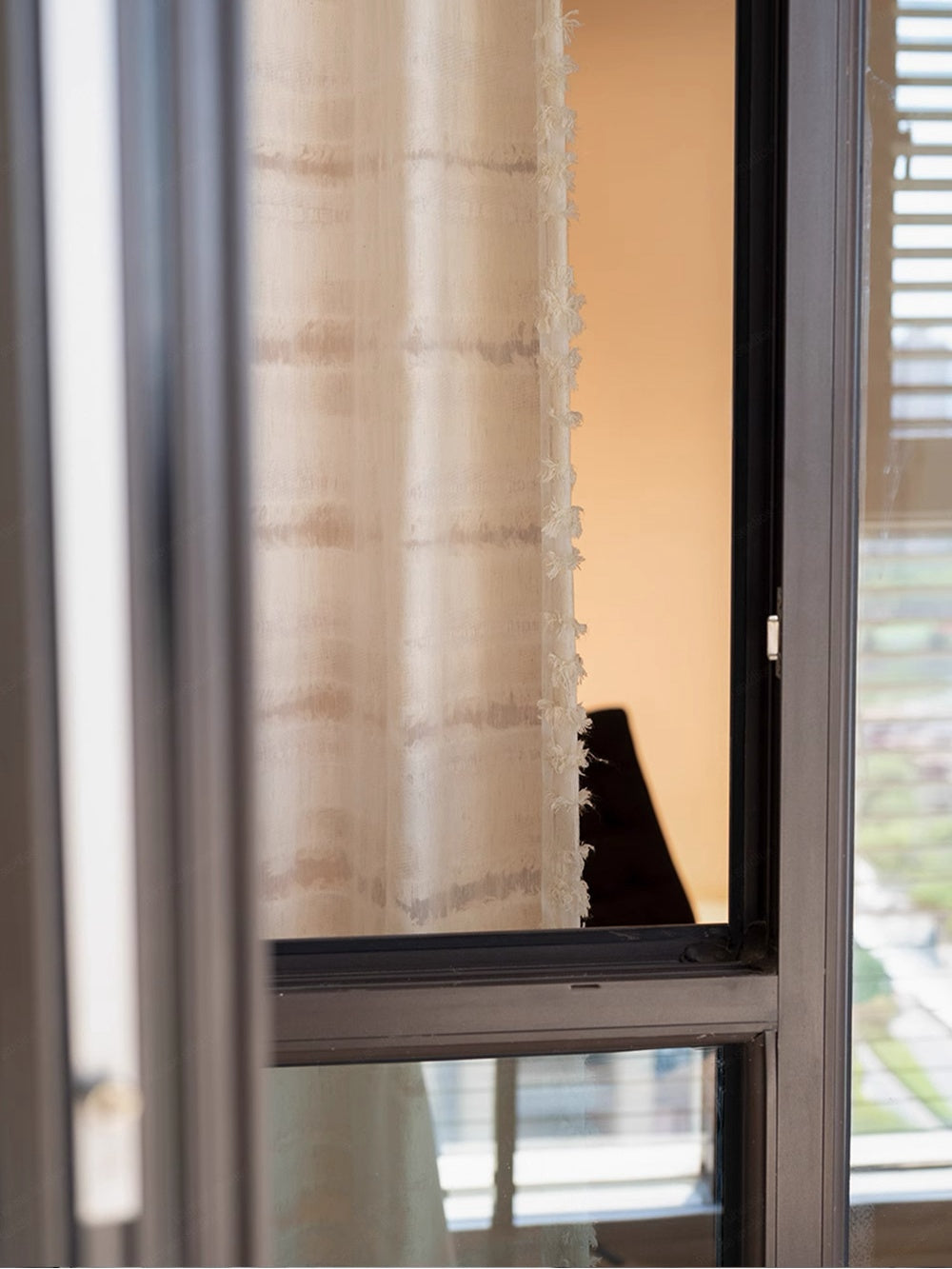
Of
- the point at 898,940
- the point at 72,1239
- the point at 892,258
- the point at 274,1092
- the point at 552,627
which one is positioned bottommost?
the point at 274,1092

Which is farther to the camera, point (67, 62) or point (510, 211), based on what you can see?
point (510, 211)

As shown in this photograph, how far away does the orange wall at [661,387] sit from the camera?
1.32 m

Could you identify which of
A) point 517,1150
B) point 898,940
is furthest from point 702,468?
point 517,1150

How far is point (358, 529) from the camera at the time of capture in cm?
124

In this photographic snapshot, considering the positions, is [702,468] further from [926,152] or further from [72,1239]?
[72,1239]

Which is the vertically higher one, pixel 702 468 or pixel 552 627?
pixel 702 468

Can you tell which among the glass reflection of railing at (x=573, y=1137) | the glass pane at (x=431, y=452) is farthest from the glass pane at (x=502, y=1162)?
the glass pane at (x=431, y=452)

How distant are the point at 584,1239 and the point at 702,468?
2.50ft

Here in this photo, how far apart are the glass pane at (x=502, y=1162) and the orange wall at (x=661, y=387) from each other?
0.67 ft

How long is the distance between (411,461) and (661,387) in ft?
1.05

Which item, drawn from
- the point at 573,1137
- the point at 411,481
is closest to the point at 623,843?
the point at 573,1137

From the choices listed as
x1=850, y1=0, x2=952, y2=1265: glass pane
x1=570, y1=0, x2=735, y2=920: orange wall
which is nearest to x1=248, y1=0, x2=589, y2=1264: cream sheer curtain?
x1=570, y1=0, x2=735, y2=920: orange wall

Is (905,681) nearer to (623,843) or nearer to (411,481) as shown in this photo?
(623,843)

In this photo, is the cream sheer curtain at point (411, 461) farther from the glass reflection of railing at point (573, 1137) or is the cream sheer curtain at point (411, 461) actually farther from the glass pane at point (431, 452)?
the glass reflection of railing at point (573, 1137)
